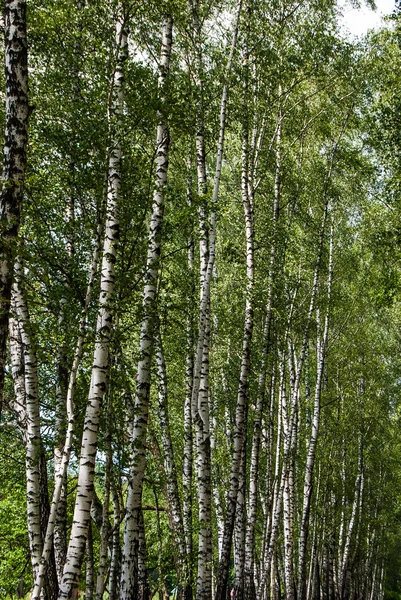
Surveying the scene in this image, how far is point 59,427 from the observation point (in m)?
9.14

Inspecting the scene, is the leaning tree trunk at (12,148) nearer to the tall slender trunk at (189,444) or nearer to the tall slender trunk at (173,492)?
the tall slender trunk at (189,444)

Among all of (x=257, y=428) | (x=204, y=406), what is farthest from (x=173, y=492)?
(x=204, y=406)

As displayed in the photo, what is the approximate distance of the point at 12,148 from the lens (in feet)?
16.6

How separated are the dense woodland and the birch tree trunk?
1.0 inches

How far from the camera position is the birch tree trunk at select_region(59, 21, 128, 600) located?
6.74 meters

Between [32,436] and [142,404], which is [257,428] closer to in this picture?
[142,404]

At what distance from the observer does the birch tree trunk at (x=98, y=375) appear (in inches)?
265

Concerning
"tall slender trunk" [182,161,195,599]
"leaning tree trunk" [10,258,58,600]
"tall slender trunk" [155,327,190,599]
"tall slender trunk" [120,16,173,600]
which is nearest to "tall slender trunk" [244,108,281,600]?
"tall slender trunk" [182,161,195,599]

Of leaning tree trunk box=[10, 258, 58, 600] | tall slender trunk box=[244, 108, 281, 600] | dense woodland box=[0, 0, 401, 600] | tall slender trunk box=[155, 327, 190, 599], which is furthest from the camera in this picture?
tall slender trunk box=[244, 108, 281, 600]

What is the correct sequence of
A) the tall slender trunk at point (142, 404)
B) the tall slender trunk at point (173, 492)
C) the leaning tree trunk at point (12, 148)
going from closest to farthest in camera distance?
the leaning tree trunk at point (12, 148), the tall slender trunk at point (142, 404), the tall slender trunk at point (173, 492)

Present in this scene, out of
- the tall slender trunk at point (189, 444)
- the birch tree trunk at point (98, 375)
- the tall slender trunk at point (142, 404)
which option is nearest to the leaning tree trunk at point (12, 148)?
the birch tree trunk at point (98, 375)

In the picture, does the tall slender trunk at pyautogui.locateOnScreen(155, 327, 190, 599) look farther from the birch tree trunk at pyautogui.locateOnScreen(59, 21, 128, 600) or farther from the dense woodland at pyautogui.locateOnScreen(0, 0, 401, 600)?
the birch tree trunk at pyautogui.locateOnScreen(59, 21, 128, 600)

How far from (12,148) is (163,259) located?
4.52 metres

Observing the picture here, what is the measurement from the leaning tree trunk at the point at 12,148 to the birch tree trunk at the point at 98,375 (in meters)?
2.25
